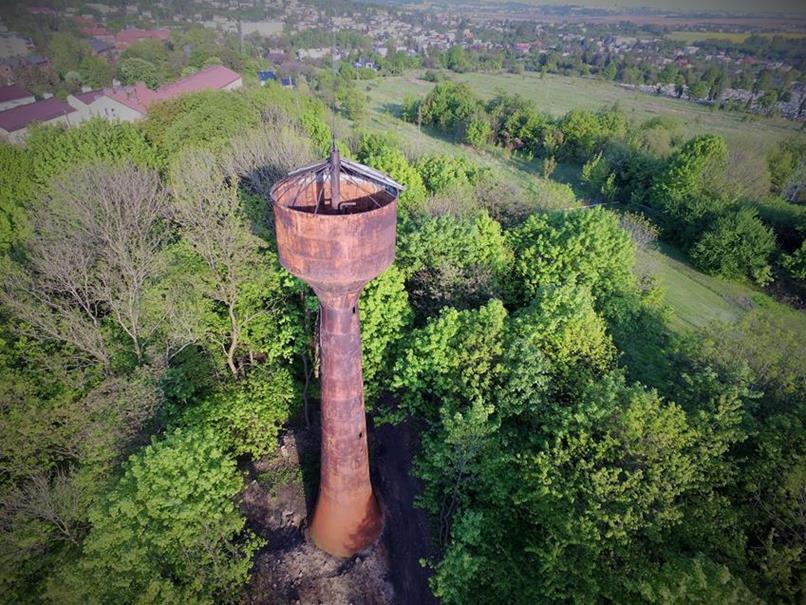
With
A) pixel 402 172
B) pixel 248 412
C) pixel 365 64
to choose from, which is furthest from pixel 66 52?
pixel 248 412

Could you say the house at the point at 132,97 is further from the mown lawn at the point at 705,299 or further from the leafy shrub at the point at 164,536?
the mown lawn at the point at 705,299

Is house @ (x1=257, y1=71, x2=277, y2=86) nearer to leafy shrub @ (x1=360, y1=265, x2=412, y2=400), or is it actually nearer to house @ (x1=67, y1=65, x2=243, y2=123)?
house @ (x1=67, y1=65, x2=243, y2=123)

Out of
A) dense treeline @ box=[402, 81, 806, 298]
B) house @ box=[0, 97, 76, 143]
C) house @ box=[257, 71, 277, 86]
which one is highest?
house @ box=[257, 71, 277, 86]

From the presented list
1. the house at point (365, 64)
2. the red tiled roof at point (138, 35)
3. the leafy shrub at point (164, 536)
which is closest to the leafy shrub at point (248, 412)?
the leafy shrub at point (164, 536)

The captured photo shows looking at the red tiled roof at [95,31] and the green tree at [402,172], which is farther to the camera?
the red tiled roof at [95,31]

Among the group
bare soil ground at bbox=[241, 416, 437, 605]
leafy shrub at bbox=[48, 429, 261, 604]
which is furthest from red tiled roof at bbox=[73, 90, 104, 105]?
leafy shrub at bbox=[48, 429, 261, 604]

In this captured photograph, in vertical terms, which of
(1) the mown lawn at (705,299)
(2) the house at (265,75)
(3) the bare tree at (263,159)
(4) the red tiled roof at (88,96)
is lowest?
(1) the mown lawn at (705,299)
